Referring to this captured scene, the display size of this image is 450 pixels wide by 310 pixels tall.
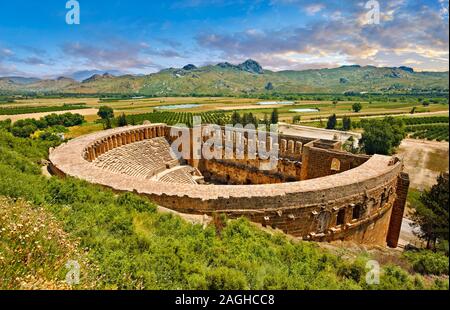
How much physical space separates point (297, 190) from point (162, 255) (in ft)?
26.8

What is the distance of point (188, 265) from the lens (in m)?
7.12

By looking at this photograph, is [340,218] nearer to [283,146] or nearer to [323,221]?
[323,221]

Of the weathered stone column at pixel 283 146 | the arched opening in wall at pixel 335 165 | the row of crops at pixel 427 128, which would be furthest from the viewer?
the row of crops at pixel 427 128

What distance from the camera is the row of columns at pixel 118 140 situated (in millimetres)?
24609

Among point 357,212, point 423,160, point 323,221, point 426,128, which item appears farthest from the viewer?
point 426,128

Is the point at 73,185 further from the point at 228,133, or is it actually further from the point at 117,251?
the point at 228,133

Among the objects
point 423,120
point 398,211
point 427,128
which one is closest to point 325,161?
point 398,211

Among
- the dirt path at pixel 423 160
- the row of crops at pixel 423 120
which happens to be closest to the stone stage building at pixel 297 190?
the dirt path at pixel 423 160

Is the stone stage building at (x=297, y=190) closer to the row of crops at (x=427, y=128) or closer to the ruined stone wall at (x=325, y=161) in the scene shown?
the ruined stone wall at (x=325, y=161)

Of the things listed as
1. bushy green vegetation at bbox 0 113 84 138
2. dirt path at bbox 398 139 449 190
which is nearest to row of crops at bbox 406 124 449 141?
dirt path at bbox 398 139 449 190

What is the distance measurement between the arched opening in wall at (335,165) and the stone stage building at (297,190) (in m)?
0.10

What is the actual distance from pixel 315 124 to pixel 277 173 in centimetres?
6448

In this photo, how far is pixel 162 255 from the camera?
24.9ft
